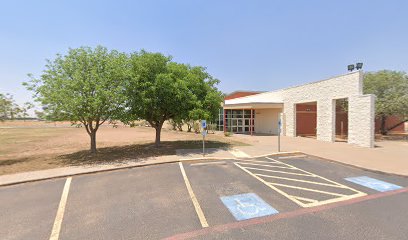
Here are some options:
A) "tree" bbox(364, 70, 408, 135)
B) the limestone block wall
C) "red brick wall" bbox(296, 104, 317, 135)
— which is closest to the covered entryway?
"red brick wall" bbox(296, 104, 317, 135)

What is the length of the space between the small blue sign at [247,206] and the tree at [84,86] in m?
8.01

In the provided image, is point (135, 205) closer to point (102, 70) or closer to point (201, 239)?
point (201, 239)

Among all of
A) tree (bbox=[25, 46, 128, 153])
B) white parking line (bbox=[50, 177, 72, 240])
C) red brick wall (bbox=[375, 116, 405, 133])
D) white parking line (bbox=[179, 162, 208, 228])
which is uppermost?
tree (bbox=[25, 46, 128, 153])

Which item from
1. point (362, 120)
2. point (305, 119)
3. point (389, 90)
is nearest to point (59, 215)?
point (362, 120)

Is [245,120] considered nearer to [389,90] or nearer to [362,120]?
[362,120]

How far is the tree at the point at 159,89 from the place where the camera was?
11672 millimetres

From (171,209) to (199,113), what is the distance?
7967 millimetres

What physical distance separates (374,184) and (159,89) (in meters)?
10.9

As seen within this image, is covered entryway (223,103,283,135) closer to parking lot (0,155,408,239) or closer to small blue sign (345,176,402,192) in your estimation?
parking lot (0,155,408,239)

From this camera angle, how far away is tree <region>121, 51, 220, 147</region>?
11.7m

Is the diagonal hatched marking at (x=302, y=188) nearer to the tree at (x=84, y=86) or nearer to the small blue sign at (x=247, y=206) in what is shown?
the small blue sign at (x=247, y=206)

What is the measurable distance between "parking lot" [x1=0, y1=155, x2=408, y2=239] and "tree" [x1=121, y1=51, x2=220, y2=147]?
15.5 feet

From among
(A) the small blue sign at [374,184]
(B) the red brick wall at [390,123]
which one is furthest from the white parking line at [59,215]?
(B) the red brick wall at [390,123]

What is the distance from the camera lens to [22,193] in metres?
6.52
